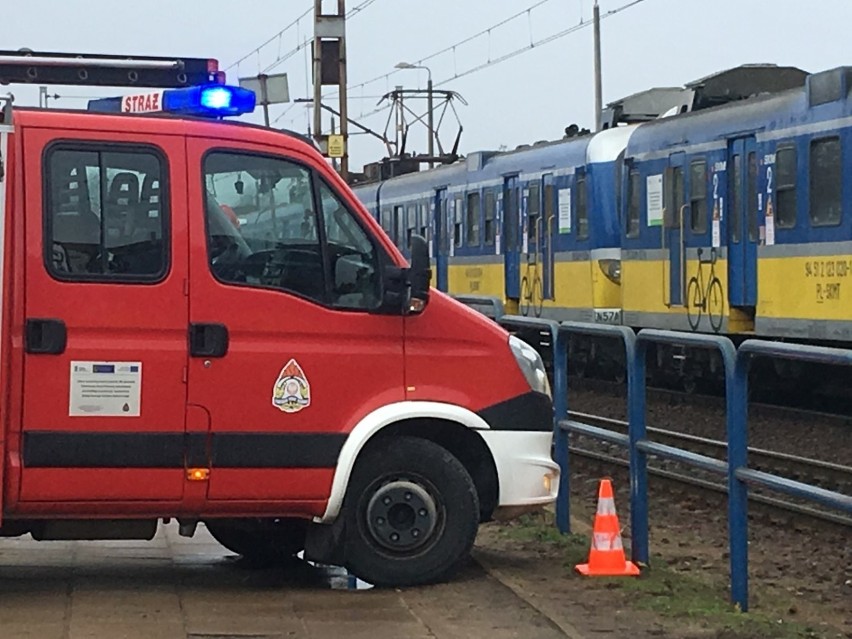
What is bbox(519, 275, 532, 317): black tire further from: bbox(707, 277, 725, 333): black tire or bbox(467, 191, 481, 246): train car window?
bbox(707, 277, 725, 333): black tire

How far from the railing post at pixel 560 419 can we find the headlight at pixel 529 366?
52.2 inches

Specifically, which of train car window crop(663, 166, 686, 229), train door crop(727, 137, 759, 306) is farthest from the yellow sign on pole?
train door crop(727, 137, 759, 306)

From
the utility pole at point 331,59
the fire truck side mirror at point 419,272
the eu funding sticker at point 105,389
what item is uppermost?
the utility pole at point 331,59

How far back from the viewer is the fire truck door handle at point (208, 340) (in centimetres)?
772

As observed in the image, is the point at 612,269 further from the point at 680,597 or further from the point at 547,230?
the point at 680,597

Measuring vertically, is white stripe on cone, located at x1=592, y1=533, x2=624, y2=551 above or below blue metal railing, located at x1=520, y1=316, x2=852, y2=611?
below

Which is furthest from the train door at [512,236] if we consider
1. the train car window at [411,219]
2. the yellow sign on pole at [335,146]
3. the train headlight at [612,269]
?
the train car window at [411,219]

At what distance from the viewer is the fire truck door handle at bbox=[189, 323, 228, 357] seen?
772 centimetres

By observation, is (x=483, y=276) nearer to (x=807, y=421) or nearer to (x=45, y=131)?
(x=807, y=421)

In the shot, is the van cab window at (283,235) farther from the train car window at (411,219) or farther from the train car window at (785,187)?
the train car window at (411,219)

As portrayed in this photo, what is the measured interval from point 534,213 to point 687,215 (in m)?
5.67

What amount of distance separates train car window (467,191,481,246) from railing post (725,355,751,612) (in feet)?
68.2

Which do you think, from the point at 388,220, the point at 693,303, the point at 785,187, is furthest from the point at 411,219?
the point at 785,187

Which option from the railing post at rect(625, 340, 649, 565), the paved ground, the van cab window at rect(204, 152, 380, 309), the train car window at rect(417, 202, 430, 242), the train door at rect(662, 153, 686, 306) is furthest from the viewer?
the train car window at rect(417, 202, 430, 242)
